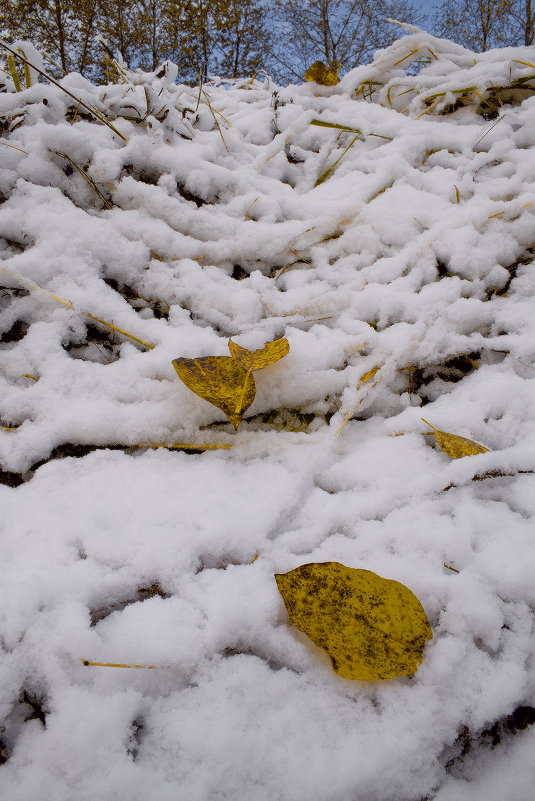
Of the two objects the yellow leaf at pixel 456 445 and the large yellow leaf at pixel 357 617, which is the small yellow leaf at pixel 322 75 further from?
the large yellow leaf at pixel 357 617

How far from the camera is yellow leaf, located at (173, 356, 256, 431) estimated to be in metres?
0.80

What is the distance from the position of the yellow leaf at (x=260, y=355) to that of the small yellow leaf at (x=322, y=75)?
177 centimetres

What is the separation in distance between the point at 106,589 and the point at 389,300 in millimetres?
899

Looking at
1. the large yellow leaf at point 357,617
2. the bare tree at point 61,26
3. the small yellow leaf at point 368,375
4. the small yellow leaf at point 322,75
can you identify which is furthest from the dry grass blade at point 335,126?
the bare tree at point 61,26

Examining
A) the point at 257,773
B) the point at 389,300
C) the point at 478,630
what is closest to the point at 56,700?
the point at 257,773

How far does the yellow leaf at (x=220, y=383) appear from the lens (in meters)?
0.80

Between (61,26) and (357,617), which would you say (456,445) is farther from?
(61,26)

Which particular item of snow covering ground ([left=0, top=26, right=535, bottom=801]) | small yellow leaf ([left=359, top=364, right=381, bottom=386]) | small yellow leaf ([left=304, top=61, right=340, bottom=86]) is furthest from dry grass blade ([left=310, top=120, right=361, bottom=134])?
small yellow leaf ([left=359, top=364, right=381, bottom=386])

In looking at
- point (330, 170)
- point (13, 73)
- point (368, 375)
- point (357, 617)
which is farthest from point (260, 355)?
point (13, 73)

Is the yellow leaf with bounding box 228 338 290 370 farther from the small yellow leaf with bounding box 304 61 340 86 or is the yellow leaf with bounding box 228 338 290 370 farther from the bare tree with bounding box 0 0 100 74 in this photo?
the bare tree with bounding box 0 0 100 74

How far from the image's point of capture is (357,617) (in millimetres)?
542

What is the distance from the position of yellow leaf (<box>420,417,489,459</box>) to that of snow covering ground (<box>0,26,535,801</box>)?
4 cm

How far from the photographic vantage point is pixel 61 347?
0.93m

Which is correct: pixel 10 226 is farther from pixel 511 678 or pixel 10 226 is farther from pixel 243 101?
pixel 243 101
